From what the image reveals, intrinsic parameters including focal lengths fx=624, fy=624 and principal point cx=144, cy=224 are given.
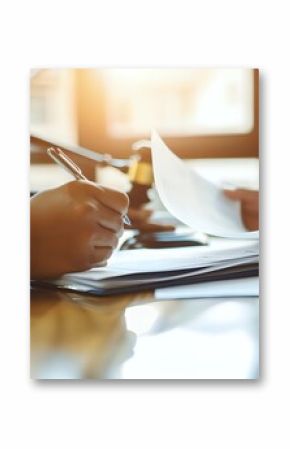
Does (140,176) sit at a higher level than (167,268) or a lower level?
higher

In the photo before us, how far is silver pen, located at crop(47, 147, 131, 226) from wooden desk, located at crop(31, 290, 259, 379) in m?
0.19

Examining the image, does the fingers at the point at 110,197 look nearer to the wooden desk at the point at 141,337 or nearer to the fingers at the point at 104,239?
the fingers at the point at 104,239

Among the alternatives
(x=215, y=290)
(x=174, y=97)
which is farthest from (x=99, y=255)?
(x=174, y=97)

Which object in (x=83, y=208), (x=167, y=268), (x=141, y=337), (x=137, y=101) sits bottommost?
(x=141, y=337)

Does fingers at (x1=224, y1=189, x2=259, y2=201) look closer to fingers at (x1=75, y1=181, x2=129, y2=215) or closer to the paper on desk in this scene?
the paper on desk

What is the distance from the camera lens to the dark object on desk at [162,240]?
1.26 metres

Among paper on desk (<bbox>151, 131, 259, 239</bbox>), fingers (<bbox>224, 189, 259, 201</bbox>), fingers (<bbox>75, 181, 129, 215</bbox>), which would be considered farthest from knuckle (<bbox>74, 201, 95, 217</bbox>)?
fingers (<bbox>224, 189, 259, 201</bbox>)

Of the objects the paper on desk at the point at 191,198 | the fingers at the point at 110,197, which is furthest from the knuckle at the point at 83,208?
the paper on desk at the point at 191,198

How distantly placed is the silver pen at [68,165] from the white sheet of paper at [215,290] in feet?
0.53

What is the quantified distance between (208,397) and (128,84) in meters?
0.66

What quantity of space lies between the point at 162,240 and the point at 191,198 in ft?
0.35

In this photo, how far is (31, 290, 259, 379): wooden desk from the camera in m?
1.23

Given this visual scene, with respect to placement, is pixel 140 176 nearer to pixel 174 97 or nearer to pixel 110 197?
A: pixel 110 197

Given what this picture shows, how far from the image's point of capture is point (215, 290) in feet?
4.14
